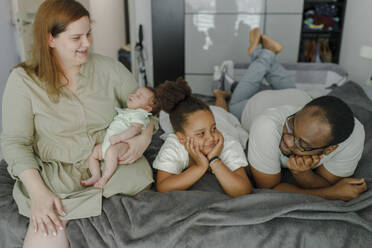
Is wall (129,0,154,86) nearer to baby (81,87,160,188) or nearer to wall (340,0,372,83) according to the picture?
wall (340,0,372,83)

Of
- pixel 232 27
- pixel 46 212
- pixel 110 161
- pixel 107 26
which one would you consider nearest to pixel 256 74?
pixel 110 161

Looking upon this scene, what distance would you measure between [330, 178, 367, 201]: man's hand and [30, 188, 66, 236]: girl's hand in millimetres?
1032

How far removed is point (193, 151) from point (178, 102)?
0.26m

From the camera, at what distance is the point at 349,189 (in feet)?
4.00

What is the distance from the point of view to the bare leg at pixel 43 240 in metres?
1.07

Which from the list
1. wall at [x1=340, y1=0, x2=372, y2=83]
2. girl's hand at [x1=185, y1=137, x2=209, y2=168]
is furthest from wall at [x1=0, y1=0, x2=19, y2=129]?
wall at [x1=340, y1=0, x2=372, y2=83]

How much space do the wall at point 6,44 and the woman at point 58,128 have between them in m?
1.69

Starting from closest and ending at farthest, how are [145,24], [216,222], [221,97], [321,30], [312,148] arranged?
[216,222], [312,148], [221,97], [321,30], [145,24]

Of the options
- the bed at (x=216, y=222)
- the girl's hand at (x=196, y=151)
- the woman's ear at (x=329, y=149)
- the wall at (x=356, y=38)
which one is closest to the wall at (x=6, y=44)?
the bed at (x=216, y=222)

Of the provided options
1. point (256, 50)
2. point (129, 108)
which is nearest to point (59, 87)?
point (129, 108)

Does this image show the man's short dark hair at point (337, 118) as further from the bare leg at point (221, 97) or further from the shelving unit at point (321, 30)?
the shelving unit at point (321, 30)

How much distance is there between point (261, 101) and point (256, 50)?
72 cm

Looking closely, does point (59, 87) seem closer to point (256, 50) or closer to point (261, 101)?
point (261, 101)

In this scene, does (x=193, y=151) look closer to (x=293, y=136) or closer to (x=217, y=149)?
(x=217, y=149)
